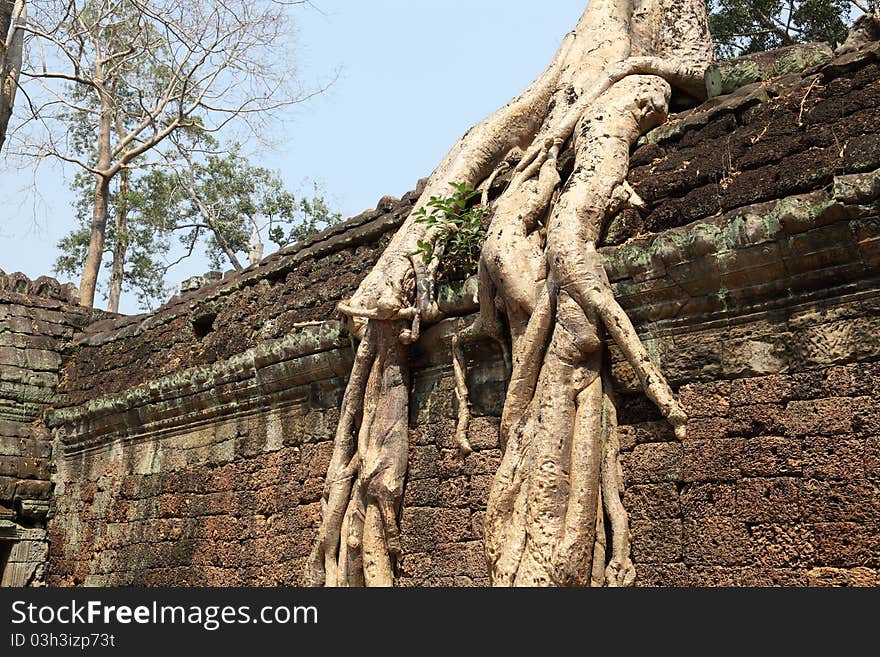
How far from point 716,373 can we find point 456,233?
5.66 ft

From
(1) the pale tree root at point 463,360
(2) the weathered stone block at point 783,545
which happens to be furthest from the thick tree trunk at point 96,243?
(2) the weathered stone block at point 783,545

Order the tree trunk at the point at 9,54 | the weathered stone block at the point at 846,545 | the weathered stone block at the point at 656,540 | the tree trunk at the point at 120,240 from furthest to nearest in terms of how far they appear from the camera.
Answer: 1. the tree trunk at the point at 120,240
2. the tree trunk at the point at 9,54
3. the weathered stone block at the point at 656,540
4. the weathered stone block at the point at 846,545

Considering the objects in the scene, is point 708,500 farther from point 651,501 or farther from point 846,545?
point 846,545

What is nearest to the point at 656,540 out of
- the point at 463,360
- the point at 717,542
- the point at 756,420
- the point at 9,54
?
the point at 717,542

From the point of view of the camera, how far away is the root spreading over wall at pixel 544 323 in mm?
3814

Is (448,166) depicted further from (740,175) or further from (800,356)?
(800,356)

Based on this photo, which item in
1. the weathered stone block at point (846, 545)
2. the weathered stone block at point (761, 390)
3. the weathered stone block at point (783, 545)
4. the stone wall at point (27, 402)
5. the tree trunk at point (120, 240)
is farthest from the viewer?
the tree trunk at point (120, 240)

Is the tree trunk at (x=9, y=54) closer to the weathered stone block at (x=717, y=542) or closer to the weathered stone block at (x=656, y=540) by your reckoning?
the weathered stone block at (x=656, y=540)

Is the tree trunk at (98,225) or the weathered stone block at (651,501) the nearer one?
the weathered stone block at (651,501)

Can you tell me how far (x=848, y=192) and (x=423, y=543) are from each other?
257cm

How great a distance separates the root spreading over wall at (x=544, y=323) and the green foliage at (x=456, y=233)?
8 cm

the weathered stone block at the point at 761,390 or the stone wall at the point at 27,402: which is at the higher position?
the stone wall at the point at 27,402

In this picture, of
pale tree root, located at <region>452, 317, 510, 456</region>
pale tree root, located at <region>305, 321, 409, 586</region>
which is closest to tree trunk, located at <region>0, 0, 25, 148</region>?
pale tree root, located at <region>305, 321, 409, 586</region>

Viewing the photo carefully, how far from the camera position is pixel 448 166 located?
5.46m
